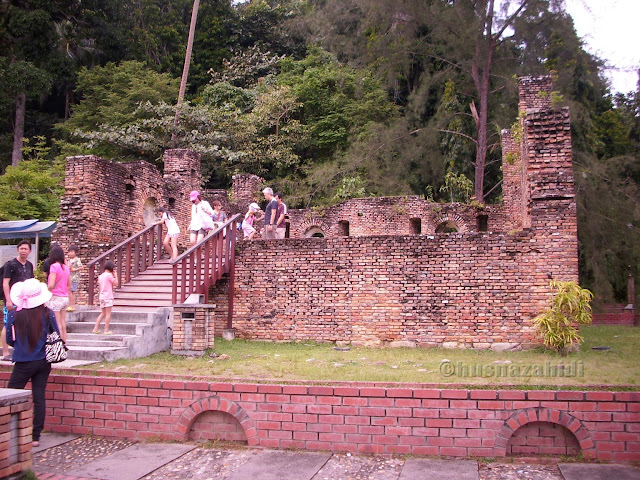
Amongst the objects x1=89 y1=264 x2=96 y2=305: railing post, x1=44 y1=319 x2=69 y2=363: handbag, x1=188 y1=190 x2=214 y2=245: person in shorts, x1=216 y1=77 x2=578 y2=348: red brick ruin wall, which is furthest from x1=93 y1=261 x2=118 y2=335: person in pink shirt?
x1=44 y1=319 x2=69 y2=363: handbag

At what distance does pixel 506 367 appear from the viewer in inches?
293

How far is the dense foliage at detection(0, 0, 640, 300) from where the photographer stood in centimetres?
2127

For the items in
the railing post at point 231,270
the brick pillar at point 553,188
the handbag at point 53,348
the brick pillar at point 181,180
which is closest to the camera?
the handbag at point 53,348

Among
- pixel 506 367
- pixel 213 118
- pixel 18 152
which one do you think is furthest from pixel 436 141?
pixel 18 152

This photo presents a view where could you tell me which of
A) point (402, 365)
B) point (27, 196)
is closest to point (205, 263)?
point (402, 365)

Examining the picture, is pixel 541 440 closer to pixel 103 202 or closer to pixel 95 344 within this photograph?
pixel 95 344

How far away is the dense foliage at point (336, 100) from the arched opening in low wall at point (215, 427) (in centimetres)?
1581

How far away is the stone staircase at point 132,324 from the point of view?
8086 millimetres

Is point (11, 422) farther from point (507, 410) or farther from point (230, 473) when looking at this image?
point (507, 410)

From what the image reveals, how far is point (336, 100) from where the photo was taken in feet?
95.5

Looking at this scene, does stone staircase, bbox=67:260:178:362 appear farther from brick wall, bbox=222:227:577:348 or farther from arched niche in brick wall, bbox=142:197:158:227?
arched niche in brick wall, bbox=142:197:158:227

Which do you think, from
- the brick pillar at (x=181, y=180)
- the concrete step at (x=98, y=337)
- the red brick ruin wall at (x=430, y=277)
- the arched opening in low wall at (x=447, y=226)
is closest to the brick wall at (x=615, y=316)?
the arched opening in low wall at (x=447, y=226)

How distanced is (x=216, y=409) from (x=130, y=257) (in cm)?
624

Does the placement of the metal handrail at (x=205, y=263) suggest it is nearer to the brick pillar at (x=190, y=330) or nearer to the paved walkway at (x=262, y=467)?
the brick pillar at (x=190, y=330)
